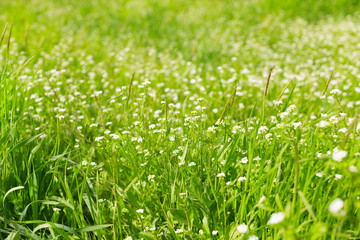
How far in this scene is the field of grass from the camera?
6.53ft

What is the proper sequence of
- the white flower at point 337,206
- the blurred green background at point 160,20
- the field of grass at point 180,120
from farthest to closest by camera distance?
the blurred green background at point 160,20 → the field of grass at point 180,120 → the white flower at point 337,206

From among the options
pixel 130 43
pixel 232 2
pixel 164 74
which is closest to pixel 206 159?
pixel 164 74

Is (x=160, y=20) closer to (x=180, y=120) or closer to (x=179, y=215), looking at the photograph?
(x=180, y=120)

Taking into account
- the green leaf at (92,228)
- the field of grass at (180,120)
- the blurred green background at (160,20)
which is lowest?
the green leaf at (92,228)

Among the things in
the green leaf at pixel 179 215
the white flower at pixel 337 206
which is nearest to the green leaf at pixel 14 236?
→ the green leaf at pixel 179 215

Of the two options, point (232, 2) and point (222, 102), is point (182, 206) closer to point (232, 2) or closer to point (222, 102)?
point (222, 102)

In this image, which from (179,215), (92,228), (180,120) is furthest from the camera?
(180,120)

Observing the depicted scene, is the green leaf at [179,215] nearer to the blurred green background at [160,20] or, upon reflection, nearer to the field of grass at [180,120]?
the field of grass at [180,120]

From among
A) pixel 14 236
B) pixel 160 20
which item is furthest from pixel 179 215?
pixel 160 20

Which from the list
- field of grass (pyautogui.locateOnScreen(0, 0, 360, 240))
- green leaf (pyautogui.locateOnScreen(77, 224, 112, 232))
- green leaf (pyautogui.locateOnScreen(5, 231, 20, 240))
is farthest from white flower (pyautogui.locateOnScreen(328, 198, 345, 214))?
green leaf (pyautogui.locateOnScreen(5, 231, 20, 240))

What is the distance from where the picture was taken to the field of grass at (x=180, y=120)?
199 centimetres

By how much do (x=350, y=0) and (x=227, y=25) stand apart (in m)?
3.95

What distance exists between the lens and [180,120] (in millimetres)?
3305

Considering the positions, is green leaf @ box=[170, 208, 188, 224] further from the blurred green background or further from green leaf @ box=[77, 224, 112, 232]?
the blurred green background
